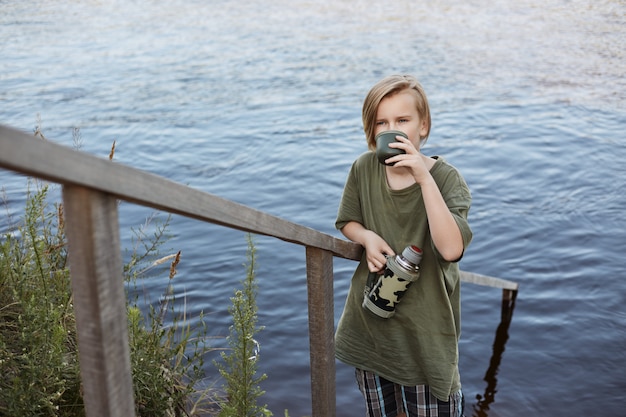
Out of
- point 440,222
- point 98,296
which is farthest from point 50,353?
point 98,296

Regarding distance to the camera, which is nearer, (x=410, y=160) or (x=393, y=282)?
(x=410, y=160)

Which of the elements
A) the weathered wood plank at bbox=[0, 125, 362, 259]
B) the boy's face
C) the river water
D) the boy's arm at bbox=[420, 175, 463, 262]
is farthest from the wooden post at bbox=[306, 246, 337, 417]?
the river water

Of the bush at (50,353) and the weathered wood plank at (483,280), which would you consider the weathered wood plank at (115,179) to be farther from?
the weathered wood plank at (483,280)

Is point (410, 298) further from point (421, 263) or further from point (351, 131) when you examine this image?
point (351, 131)

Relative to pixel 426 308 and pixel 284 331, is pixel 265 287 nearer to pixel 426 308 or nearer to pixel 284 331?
pixel 284 331

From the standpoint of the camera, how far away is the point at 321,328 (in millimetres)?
2848

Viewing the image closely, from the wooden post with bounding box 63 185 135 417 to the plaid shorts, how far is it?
1.65m

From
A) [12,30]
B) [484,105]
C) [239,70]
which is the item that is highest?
[12,30]

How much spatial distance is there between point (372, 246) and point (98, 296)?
1.61 m

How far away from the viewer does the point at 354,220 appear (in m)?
3.03

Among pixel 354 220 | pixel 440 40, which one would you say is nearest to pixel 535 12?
Result: pixel 440 40

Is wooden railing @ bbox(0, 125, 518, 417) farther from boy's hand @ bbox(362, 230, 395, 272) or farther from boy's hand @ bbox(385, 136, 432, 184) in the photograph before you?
boy's hand @ bbox(362, 230, 395, 272)

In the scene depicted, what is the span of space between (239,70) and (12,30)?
634cm

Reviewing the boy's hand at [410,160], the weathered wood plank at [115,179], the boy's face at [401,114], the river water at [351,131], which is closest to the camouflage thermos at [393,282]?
the boy's hand at [410,160]
